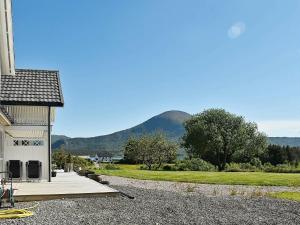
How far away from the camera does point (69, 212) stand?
10.7 m

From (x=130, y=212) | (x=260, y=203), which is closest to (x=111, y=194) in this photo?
(x=130, y=212)

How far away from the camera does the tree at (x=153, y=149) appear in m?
66.5

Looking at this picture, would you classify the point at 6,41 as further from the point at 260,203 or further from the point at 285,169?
the point at 285,169

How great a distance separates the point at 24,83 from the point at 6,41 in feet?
20.8

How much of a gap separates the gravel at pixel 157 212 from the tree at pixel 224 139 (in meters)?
54.0

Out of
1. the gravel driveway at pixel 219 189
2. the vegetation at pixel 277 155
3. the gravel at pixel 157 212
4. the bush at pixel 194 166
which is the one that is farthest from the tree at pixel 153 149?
the gravel at pixel 157 212

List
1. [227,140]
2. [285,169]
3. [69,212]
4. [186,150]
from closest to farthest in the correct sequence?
[69,212] → [285,169] → [227,140] → [186,150]

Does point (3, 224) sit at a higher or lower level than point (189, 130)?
lower

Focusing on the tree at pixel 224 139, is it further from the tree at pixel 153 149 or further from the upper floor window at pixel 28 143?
the upper floor window at pixel 28 143

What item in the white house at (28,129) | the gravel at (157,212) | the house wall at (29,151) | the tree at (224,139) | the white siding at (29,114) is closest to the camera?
the gravel at (157,212)

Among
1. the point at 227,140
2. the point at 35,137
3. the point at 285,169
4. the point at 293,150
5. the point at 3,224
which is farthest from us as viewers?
the point at 293,150

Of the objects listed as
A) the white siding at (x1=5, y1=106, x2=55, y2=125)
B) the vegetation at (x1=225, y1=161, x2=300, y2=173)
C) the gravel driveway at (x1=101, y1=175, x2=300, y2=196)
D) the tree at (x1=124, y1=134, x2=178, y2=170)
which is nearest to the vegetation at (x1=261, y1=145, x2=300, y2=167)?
the tree at (x1=124, y1=134, x2=178, y2=170)

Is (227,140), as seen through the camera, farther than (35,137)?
Yes

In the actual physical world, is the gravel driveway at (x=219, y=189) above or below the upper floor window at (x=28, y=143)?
below
